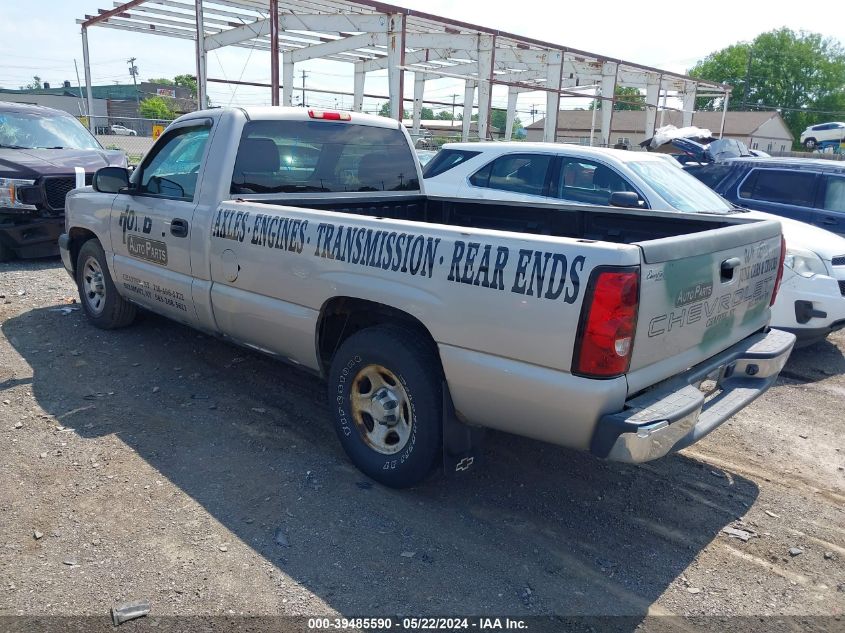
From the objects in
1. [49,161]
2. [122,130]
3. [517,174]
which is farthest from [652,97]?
[122,130]

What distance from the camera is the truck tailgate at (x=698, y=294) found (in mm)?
2756

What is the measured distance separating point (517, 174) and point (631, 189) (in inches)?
57.2

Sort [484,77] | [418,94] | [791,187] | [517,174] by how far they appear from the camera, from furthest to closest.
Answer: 1. [418,94]
2. [484,77]
3. [791,187]
4. [517,174]

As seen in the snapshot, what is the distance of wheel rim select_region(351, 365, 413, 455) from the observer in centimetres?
349

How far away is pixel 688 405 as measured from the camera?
288 centimetres

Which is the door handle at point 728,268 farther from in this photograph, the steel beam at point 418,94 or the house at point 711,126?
the house at point 711,126

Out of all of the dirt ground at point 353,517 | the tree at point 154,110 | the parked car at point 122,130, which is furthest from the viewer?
the tree at point 154,110

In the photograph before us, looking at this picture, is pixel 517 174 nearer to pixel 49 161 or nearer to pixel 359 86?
pixel 49 161

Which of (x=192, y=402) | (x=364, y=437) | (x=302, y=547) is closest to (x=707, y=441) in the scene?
(x=364, y=437)

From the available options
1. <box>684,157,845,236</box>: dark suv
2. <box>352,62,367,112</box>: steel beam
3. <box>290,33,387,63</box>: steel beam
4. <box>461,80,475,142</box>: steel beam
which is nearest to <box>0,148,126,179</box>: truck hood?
<box>684,157,845,236</box>: dark suv

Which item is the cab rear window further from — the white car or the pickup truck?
the white car

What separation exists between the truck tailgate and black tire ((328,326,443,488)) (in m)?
0.99

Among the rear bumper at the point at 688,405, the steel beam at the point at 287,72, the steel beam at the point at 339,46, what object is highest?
the steel beam at the point at 339,46

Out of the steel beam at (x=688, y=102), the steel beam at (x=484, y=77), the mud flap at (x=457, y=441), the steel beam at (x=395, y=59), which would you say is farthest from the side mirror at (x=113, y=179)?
the steel beam at (x=688, y=102)
